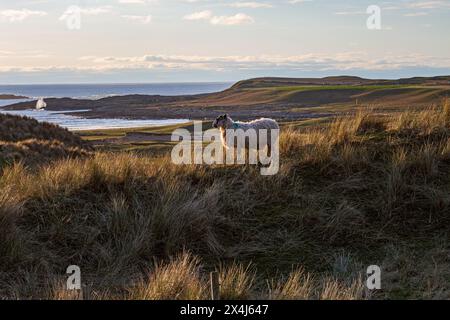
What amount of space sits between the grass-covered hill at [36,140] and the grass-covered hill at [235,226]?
37.2 feet

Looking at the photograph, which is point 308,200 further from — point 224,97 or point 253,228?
point 224,97

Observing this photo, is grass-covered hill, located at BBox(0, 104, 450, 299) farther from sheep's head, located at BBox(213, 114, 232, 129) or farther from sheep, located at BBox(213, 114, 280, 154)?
sheep's head, located at BBox(213, 114, 232, 129)

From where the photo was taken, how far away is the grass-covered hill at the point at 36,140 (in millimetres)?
20547

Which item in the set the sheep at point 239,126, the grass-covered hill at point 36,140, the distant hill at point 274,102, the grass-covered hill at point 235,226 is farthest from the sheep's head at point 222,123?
the distant hill at point 274,102

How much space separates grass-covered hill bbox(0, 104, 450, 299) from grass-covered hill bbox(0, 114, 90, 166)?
11342 mm

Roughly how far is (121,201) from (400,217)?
4007mm

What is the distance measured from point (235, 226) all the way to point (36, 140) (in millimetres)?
17934

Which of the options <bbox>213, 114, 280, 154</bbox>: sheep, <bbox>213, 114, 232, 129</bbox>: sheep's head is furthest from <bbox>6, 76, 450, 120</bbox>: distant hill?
<bbox>213, 114, 232, 129</bbox>: sheep's head

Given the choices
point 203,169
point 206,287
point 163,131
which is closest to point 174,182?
point 203,169

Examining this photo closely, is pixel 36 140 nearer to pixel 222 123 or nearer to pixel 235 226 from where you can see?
pixel 222 123

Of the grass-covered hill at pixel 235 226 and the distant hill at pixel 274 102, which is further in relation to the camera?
the distant hill at pixel 274 102

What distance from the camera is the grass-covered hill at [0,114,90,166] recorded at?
67.4ft

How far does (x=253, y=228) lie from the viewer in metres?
7.73

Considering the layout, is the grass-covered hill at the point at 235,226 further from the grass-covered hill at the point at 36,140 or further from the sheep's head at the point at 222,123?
the grass-covered hill at the point at 36,140
